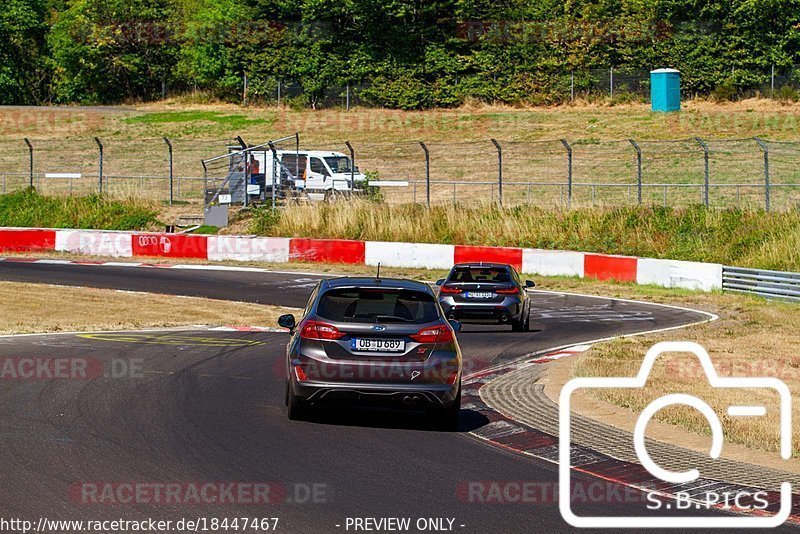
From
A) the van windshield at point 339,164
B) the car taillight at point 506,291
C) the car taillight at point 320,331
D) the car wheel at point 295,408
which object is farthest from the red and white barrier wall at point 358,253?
the car taillight at point 320,331

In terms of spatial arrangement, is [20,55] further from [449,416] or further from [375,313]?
[449,416]

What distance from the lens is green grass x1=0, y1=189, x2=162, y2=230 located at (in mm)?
41719

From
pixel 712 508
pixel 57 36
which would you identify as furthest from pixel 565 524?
pixel 57 36

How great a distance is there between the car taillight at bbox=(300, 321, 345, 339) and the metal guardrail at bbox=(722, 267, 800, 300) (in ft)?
56.7

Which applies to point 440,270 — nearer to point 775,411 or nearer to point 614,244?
point 614,244

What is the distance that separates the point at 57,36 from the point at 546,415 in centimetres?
7284

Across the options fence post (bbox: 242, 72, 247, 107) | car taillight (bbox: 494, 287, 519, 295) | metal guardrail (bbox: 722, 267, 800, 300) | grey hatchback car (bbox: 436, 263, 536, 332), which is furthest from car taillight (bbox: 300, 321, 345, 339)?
fence post (bbox: 242, 72, 247, 107)

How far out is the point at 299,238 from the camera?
121 feet

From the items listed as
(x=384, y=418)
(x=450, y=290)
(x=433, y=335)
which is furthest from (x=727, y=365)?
(x=433, y=335)

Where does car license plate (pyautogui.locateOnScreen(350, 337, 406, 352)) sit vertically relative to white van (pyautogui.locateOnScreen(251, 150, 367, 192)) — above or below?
below

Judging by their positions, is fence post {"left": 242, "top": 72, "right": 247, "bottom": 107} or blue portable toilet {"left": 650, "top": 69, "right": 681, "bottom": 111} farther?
fence post {"left": 242, "top": 72, "right": 247, "bottom": 107}

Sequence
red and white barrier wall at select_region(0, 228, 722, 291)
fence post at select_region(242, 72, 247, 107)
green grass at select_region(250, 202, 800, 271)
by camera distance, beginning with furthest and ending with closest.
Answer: fence post at select_region(242, 72, 247, 107), green grass at select_region(250, 202, 800, 271), red and white barrier wall at select_region(0, 228, 722, 291)

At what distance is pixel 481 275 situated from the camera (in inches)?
918

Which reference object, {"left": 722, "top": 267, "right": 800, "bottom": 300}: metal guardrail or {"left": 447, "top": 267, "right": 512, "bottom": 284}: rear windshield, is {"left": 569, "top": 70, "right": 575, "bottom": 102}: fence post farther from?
{"left": 447, "top": 267, "right": 512, "bottom": 284}: rear windshield
